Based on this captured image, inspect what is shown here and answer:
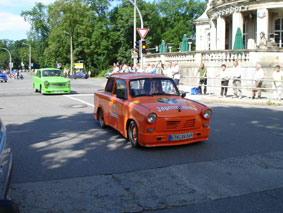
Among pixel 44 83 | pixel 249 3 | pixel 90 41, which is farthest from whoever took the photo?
pixel 90 41

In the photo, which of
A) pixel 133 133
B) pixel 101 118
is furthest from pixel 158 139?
pixel 101 118

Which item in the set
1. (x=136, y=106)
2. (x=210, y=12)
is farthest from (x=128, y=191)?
(x=210, y=12)

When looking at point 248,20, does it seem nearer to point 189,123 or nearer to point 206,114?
point 206,114

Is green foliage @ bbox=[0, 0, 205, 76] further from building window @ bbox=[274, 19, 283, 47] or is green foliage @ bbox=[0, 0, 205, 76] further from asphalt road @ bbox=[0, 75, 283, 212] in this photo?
asphalt road @ bbox=[0, 75, 283, 212]

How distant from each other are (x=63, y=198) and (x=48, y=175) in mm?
→ 1067

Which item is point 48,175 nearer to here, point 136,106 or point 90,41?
point 136,106

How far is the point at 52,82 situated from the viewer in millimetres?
20266

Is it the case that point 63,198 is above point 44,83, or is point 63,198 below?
below

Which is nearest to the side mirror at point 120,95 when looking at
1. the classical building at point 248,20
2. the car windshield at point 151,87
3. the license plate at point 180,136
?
the car windshield at point 151,87

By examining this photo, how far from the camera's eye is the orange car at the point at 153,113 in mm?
6988

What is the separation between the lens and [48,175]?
5559mm

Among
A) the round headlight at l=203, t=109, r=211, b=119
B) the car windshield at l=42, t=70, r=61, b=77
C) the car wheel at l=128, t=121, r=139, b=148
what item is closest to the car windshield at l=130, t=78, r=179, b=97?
the car wheel at l=128, t=121, r=139, b=148

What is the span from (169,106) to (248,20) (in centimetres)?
3013

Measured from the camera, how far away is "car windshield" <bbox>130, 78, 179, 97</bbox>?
320 inches
